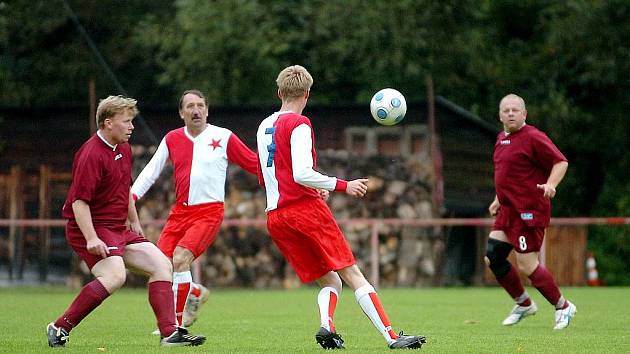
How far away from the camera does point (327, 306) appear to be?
27.5ft

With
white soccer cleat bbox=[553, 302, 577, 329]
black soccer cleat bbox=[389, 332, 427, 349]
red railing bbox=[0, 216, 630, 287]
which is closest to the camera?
black soccer cleat bbox=[389, 332, 427, 349]

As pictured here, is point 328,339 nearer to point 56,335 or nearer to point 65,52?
point 56,335

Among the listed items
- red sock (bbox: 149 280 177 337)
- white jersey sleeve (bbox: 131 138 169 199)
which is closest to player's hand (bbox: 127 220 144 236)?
red sock (bbox: 149 280 177 337)

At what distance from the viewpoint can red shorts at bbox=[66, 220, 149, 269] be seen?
8359mm

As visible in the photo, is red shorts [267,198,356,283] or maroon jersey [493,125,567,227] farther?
maroon jersey [493,125,567,227]

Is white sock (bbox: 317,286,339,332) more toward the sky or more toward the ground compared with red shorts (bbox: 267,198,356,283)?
more toward the ground

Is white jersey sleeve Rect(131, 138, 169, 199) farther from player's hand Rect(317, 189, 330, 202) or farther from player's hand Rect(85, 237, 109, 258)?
player's hand Rect(317, 189, 330, 202)

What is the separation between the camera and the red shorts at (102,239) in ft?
27.4

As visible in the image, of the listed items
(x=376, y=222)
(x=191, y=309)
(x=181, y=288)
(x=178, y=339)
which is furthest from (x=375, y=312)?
(x=376, y=222)

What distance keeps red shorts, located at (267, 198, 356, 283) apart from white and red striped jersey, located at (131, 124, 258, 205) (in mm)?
2131

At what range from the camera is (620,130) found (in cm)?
2525

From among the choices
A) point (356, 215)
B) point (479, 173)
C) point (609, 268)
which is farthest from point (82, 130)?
point (609, 268)

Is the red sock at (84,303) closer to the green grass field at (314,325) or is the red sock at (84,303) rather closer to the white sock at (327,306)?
the green grass field at (314,325)

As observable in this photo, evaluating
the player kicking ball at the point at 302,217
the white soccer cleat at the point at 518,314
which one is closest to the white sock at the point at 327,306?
the player kicking ball at the point at 302,217
